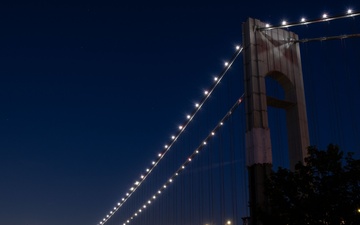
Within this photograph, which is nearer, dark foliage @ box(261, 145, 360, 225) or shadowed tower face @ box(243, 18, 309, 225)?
dark foliage @ box(261, 145, 360, 225)

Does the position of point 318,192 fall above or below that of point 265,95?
below

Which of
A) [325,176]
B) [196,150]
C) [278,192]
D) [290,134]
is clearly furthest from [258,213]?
[196,150]

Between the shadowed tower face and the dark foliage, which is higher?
the shadowed tower face

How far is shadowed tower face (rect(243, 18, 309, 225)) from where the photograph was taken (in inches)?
686

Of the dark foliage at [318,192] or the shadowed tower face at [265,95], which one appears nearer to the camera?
the dark foliage at [318,192]

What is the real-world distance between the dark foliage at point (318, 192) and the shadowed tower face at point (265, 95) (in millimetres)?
4302

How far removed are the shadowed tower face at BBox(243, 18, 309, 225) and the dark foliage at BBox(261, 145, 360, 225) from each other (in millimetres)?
4302

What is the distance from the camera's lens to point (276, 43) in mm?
19891

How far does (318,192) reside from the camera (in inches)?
462

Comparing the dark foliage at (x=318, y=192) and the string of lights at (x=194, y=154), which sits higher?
the string of lights at (x=194, y=154)

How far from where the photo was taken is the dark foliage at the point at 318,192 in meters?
11.1

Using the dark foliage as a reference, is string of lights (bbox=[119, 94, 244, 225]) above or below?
above

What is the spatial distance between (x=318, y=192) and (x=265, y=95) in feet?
23.5

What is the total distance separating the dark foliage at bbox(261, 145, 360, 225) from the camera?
11.1m
